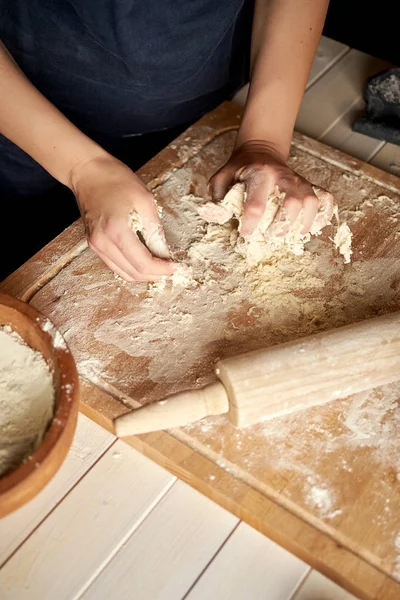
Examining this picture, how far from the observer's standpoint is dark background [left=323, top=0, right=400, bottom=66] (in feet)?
7.72

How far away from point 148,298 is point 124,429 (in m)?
0.30

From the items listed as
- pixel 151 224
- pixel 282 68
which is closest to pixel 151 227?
pixel 151 224

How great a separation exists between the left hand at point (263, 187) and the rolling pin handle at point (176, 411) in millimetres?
353

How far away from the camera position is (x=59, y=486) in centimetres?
99

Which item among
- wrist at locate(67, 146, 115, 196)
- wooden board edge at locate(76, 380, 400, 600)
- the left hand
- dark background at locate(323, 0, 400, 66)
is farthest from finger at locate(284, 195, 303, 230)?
dark background at locate(323, 0, 400, 66)

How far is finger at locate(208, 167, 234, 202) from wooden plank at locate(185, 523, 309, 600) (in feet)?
2.08

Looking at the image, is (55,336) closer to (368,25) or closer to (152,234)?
(152,234)

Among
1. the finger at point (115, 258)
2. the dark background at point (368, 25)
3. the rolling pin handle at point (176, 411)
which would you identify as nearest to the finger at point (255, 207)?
the finger at point (115, 258)

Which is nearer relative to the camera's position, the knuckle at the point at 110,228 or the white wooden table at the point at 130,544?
the white wooden table at the point at 130,544

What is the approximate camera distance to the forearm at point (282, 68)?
137 centimetres

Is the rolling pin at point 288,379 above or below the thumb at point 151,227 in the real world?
below

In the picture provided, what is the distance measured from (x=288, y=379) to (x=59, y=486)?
38cm

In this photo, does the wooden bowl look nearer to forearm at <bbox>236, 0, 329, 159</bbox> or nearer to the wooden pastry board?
the wooden pastry board

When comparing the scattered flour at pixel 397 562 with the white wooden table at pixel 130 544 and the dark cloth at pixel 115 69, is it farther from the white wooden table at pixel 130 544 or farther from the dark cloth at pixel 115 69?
the dark cloth at pixel 115 69
